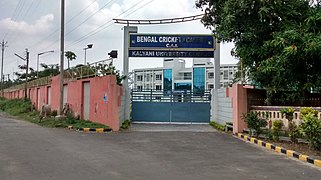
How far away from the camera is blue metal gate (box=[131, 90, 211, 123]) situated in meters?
22.9

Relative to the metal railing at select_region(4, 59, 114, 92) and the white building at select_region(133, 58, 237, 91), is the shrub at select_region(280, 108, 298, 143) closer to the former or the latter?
the metal railing at select_region(4, 59, 114, 92)

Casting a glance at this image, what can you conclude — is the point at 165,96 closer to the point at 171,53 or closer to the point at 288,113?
the point at 171,53

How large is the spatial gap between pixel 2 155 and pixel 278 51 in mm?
9440

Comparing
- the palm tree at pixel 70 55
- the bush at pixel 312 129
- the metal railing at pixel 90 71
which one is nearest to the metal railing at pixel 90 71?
the metal railing at pixel 90 71

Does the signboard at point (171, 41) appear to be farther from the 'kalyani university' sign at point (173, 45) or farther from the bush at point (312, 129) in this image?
the bush at point (312, 129)

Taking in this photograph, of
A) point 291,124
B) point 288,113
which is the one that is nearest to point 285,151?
point 291,124

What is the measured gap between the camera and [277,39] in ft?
40.9

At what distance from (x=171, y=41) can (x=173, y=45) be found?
0.87 feet

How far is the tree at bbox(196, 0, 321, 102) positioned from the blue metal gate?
7698 millimetres

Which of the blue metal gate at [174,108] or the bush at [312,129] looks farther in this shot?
the blue metal gate at [174,108]

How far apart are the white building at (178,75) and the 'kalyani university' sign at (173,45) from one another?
47.4 m

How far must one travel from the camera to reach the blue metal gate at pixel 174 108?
2289 cm

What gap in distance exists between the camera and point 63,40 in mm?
22062

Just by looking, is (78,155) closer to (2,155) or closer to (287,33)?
(2,155)
